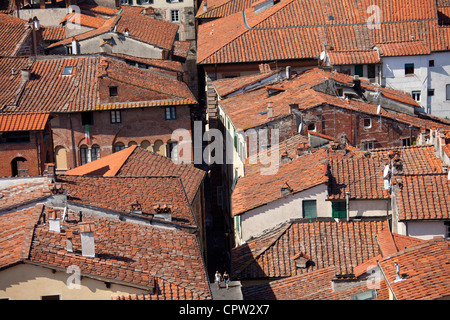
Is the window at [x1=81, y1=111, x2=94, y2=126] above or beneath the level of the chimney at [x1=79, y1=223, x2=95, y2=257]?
above

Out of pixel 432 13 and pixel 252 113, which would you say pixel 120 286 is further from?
pixel 432 13

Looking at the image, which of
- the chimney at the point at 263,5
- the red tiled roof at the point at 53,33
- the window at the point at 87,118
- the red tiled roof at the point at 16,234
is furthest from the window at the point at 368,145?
the red tiled roof at the point at 53,33

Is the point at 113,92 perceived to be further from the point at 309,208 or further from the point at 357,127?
the point at 309,208

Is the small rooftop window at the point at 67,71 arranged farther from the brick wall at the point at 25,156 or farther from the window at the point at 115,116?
Answer: the brick wall at the point at 25,156

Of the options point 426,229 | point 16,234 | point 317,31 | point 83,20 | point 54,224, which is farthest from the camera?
point 83,20

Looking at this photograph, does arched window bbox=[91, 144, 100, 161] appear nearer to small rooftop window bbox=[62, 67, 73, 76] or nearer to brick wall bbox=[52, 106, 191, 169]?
brick wall bbox=[52, 106, 191, 169]

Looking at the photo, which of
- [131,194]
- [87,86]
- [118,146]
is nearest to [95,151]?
[118,146]

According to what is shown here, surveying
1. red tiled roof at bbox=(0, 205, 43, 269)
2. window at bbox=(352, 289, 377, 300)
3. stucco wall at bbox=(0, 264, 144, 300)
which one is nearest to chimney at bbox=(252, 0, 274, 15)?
window at bbox=(352, 289, 377, 300)
